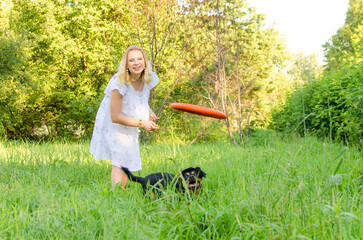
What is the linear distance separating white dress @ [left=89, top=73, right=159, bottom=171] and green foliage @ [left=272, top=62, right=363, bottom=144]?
1.63m

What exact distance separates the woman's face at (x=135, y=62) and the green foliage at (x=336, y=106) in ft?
5.32

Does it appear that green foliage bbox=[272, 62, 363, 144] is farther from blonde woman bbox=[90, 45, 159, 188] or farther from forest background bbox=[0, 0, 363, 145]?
forest background bbox=[0, 0, 363, 145]

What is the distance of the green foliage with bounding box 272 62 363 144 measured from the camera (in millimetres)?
4555

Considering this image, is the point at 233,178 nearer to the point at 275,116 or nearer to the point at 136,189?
the point at 136,189

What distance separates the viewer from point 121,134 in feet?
10.9

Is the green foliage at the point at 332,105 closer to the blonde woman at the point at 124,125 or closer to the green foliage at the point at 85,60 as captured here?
the blonde woman at the point at 124,125

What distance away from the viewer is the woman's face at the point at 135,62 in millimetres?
3342

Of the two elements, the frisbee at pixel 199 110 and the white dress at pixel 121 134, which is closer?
the frisbee at pixel 199 110

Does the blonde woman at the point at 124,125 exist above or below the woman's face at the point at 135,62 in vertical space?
below

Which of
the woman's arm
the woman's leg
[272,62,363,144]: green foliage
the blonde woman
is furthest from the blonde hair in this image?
[272,62,363,144]: green foliage

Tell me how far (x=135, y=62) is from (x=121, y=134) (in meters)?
0.76

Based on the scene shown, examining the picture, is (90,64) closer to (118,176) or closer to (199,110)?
(118,176)

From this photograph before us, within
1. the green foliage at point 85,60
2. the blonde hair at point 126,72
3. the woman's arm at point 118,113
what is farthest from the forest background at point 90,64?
the woman's arm at point 118,113

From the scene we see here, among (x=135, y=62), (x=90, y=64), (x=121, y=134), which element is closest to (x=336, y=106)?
(x=135, y=62)
